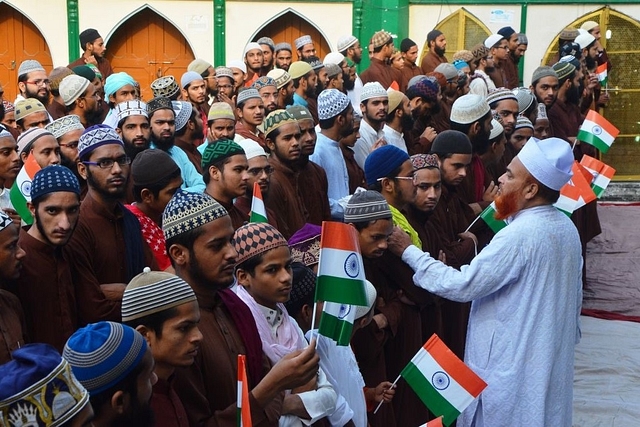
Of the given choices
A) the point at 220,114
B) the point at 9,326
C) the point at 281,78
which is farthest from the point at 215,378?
the point at 281,78

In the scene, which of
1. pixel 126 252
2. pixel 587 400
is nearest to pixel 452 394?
pixel 126 252

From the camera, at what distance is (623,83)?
47.7ft

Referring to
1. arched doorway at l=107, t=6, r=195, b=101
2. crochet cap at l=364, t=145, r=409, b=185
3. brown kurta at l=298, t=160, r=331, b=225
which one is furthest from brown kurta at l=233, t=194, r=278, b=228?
arched doorway at l=107, t=6, r=195, b=101

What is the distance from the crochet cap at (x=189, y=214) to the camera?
316 centimetres

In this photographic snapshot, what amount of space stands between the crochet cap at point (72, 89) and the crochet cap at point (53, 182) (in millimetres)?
3213

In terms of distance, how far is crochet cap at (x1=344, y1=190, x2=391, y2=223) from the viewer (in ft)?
14.0

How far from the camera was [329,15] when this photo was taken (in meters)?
14.8

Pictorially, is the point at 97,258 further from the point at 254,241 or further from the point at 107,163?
the point at 254,241

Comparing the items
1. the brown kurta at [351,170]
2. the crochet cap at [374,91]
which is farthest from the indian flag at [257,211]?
the crochet cap at [374,91]

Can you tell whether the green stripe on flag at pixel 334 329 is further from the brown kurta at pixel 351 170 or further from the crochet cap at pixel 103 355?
the brown kurta at pixel 351 170

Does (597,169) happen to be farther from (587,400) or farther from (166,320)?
(166,320)

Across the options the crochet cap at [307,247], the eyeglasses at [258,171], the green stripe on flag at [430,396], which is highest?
the eyeglasses at [258,171]

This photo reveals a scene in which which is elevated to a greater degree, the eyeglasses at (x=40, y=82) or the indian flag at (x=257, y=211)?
the eyeglasses at (x=40, y=82)

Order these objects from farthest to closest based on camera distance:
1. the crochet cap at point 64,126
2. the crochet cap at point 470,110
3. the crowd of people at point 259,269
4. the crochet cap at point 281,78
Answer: the crochet cap at point 281,78, the crochet cap at point 470,110, the crochet cap at point 64,126, the crowd of people at point 259,269
